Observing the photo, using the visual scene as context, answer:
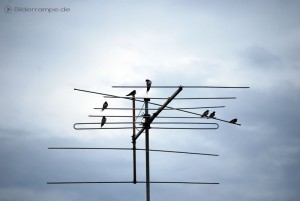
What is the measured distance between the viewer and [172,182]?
12.2 meters

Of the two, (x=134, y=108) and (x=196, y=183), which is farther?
(x=196, y=183)

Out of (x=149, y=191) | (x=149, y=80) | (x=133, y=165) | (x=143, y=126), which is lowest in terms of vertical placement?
(x=149, y=191)

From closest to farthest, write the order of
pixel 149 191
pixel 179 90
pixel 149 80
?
pixel 179 90
pixel 149 191
pixel 149 80

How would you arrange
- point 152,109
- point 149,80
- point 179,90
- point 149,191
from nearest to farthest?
point 179,90 → point 149,191 → point 152,109 → point 149,80

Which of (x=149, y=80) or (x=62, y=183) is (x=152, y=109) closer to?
(x=149, y=80)

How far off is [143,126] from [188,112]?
4.29 ft

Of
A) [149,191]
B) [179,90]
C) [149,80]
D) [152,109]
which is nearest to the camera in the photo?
[179,90]

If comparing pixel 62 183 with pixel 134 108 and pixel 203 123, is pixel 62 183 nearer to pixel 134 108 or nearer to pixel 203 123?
pixel 134 108

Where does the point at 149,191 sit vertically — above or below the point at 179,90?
below

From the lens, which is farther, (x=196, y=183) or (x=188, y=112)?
(x=196, y=183)

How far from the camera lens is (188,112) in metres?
11.2

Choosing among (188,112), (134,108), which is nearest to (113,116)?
(134,108)

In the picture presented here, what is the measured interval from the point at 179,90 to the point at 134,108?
112 inches

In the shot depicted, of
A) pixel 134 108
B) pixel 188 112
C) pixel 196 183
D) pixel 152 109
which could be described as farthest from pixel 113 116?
pixel 196 183
